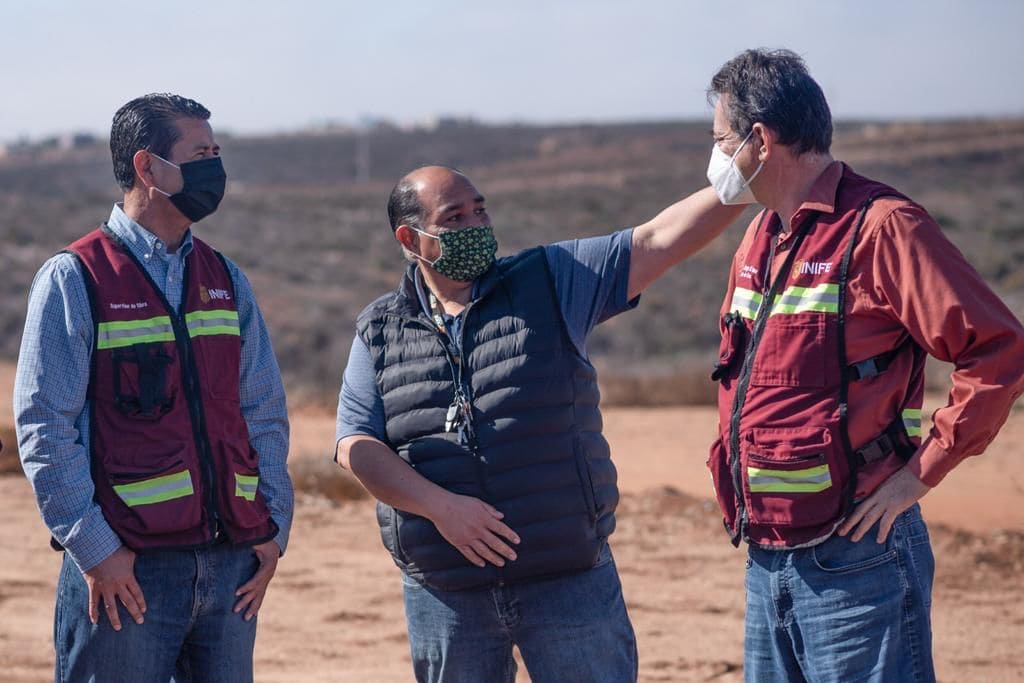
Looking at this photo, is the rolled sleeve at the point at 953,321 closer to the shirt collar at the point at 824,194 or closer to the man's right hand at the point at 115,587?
the shirt collar at the point at 824,194

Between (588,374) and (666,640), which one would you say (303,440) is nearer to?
(666,640)

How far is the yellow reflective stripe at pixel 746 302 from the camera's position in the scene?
336 centimetres

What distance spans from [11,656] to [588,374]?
4146mm

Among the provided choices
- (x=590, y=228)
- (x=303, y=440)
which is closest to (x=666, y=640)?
(x=303, y=440)

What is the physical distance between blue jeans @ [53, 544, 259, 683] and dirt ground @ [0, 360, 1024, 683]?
274cm

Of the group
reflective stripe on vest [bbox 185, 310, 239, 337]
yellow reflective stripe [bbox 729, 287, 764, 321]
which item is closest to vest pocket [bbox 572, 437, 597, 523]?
yellow reflective stripe [bbox 729, 287, 764, 321]

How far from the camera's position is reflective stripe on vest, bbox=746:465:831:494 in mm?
3158

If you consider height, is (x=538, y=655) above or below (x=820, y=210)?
below

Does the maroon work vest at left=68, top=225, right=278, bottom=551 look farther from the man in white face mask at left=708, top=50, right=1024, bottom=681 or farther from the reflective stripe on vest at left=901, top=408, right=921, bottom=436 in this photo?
the reflective stripe on vest at left=901, top=408, right=921, bottom=436

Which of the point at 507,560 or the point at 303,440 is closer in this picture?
the point at 507,560

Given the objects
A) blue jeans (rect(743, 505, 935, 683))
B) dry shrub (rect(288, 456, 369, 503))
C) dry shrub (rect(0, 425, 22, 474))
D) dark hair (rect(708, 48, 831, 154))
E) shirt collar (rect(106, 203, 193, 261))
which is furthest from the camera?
dry shrub (rect(0, 425, 22, 474))

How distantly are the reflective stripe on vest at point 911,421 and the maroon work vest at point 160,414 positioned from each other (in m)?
1.72

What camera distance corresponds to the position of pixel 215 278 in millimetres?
3672

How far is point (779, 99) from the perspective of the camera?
3205mm
